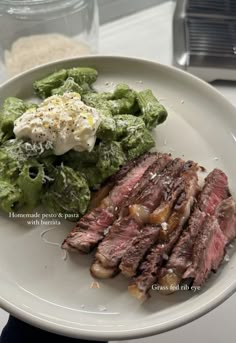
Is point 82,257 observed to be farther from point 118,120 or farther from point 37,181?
point 118,120

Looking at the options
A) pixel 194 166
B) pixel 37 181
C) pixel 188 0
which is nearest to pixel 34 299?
pixel 37 181

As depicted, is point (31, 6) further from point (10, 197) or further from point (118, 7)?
point (10, 197)

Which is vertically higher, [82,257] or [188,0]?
[188,0]

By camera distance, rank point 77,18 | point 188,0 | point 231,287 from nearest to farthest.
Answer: point 231,287 < point 77,18 < point 188,0

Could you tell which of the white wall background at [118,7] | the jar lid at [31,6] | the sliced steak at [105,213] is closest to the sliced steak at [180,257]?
the sliced steak at [105,213]

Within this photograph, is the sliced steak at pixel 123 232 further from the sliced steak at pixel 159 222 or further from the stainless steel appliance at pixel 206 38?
the stainless steel appliance at pixel 206 38

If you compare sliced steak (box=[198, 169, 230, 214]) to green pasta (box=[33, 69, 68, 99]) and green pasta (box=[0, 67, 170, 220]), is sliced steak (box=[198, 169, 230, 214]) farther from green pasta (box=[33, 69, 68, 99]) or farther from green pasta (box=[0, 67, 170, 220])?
green pasta (box=[33, 69, 68, 99])

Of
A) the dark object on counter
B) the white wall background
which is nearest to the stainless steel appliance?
the white wall background
